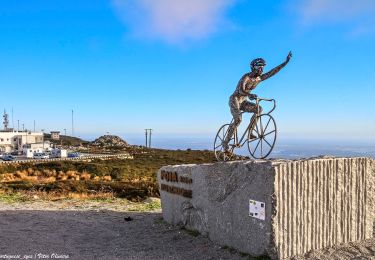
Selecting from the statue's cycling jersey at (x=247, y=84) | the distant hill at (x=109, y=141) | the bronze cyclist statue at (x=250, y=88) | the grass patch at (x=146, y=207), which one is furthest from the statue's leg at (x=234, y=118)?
the distant hill at (x=109, y=141)

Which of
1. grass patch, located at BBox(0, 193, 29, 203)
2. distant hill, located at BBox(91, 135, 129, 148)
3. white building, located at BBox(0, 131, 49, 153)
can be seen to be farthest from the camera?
distant hill, located at BBox(91, 135, 129, 148)

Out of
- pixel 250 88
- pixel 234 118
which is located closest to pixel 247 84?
pixel 250 88

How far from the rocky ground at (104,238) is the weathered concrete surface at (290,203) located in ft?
1.14

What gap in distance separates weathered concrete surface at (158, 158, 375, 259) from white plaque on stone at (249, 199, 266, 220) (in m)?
0.08

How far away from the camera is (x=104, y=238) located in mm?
11750

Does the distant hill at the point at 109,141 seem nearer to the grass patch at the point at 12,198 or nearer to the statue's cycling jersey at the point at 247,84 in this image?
the grass patch at the point at 12,198

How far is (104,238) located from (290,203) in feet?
18.9

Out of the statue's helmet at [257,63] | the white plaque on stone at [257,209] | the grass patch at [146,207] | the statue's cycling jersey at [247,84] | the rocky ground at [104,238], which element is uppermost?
the statue's helmet at [257,63]

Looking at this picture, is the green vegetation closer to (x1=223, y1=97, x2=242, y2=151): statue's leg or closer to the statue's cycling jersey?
(x1=223, y1=97, x2=242, y2=151): statue's leg

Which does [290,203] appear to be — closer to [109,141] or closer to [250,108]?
[250,108]

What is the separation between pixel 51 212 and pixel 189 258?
768cm

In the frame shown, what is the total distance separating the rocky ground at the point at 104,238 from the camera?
382 inches

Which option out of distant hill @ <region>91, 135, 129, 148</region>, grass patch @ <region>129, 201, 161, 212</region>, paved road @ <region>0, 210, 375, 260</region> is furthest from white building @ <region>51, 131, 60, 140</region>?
paved road @ <region>0, 210, 375, 260</region>

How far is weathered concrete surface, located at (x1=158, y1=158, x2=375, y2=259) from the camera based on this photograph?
8.53 meters
